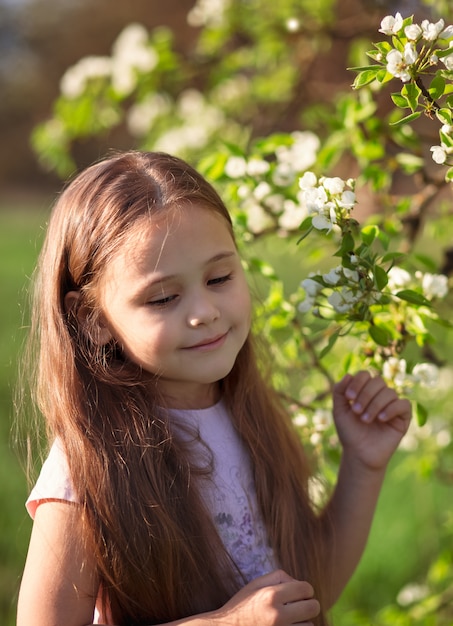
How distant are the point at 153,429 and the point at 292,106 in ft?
5.95

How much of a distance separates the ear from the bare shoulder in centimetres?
26

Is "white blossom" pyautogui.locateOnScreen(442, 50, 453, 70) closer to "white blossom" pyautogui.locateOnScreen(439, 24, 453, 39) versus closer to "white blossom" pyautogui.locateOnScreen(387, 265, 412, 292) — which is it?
"white blossom" pyautogui.locateOnScreen(439, 24, 453, 39)

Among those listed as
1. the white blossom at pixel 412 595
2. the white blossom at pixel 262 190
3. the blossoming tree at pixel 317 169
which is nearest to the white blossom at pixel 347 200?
the blossoming tree at pixel 317 169

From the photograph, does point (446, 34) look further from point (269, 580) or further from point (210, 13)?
point (210, 13)

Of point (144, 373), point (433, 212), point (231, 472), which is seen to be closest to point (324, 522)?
point (231, 472)

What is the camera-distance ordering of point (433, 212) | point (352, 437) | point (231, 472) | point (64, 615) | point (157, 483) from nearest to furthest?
point (64, 615) → point (157, 483) → point (231, 472) → point (352, 437) → point (433, 212)

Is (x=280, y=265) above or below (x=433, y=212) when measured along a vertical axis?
below

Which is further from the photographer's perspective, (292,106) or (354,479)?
(292,106)

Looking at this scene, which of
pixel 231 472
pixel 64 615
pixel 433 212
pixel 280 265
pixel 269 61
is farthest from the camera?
pixel 280 265

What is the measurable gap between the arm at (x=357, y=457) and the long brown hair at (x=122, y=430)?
0.17m

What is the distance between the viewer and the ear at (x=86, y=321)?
4.60 feet

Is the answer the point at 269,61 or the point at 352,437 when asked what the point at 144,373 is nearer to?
the point at 352,437

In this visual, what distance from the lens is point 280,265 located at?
741 centimetres

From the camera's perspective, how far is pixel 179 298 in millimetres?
1328
